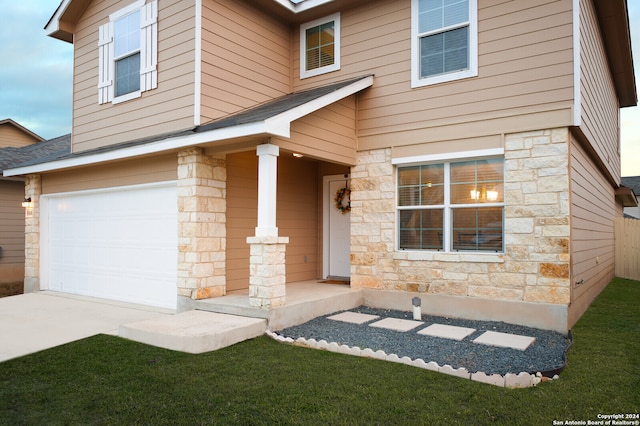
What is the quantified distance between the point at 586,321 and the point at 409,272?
104 inches

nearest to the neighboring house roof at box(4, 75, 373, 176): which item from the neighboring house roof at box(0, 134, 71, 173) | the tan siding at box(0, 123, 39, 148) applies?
the neighboring house roof at box(0, 134, 71, 173)

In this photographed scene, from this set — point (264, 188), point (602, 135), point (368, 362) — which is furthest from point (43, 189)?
point (602, 135)

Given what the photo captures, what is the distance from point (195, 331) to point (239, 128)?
2.61 metres

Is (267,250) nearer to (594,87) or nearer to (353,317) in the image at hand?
(353,317)

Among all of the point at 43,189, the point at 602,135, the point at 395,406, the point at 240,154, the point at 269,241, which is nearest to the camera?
the point at 395,406

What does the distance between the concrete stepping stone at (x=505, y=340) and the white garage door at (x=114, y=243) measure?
477 cm

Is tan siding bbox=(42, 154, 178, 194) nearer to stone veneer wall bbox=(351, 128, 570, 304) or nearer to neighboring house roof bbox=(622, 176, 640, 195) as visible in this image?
stone veneer wall bbox=(351, 128, 570, 304)

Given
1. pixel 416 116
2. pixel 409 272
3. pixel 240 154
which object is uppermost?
pixel 416 116

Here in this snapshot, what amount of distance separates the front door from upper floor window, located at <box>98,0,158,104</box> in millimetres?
3874

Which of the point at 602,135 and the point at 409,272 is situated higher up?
the point at 602,135

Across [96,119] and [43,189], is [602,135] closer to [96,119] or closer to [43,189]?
[96,119]

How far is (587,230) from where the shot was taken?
7852 mm

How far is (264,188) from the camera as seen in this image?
6.20 metres

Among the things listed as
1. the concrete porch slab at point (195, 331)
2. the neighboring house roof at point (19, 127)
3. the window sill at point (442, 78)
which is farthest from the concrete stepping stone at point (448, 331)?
the neighboring house roof at point (19, 127)
